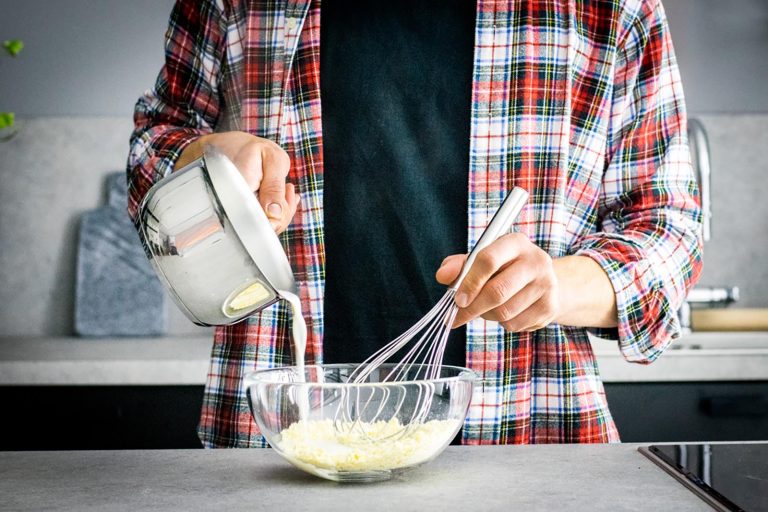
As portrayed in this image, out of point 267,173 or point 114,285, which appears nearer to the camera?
point 267,173

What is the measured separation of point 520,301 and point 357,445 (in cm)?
21

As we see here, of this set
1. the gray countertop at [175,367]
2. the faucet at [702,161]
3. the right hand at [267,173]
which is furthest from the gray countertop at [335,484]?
the faucet at [702,161]

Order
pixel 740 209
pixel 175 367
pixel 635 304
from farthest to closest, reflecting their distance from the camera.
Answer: pixel 740 209
pixel 175 367
pixel 635 304

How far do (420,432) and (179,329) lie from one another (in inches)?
66.4

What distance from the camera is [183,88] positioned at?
116 cm

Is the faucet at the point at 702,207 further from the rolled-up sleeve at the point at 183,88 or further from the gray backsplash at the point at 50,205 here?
the rolled-up sleeve at the point at 183,88

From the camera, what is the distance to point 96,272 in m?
2.25

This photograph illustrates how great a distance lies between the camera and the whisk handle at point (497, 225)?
0.75m

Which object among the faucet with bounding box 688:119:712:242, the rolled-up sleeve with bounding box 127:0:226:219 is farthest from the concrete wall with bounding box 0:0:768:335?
the rolled-up sleeve with bounding box 127:0:226:219

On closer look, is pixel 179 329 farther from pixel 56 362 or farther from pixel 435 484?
pixel 435 484

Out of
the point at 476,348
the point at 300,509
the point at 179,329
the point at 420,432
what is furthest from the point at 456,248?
the point at 179,329

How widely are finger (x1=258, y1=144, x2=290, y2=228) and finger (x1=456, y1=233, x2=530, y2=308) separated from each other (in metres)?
0.17

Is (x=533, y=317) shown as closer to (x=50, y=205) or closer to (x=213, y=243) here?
(x=213, y=243)

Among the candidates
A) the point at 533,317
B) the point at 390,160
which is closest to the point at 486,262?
the point at 533,317
